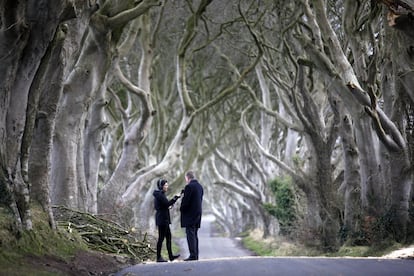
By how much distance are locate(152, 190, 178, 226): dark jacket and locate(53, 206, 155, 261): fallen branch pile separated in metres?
0.88

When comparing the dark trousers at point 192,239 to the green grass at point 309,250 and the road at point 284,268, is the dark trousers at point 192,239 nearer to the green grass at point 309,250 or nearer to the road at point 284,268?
the road at point 284,268

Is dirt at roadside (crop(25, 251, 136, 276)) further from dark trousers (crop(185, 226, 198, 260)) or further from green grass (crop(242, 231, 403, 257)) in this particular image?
green grass (crop(242, 231, 403, 257))

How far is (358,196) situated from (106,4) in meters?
9.60

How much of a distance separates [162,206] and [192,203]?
61cm

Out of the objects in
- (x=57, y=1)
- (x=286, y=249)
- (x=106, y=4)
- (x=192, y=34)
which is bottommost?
(x=286, y=249)

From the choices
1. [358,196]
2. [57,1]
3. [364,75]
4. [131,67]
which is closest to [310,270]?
[57,1]

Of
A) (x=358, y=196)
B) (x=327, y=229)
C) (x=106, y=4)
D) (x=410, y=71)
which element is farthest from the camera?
(x=327, y=229)

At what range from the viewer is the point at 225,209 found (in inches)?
2370

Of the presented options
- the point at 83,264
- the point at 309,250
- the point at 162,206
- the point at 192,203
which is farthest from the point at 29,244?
the point at 309,250

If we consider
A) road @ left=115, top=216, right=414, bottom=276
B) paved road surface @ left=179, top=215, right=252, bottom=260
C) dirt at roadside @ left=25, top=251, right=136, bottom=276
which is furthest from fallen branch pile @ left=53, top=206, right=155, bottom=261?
paved road surface @ left=179, top=215, right=252, bottom=260

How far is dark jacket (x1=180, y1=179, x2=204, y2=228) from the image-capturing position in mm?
11891

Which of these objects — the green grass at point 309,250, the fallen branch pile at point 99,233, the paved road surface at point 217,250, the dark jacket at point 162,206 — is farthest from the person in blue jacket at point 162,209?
the paved road surface at point 217,250

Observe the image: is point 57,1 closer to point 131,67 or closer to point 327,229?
point 327,229

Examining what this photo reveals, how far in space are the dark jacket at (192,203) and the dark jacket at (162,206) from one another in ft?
0.85
